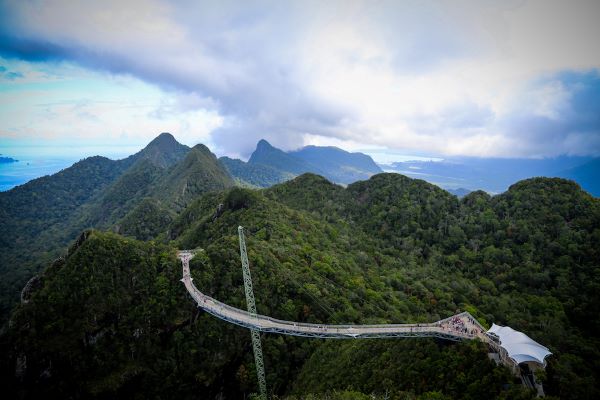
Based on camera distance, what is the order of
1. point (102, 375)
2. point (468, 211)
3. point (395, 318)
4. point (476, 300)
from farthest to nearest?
point (468, 211) → point (476, 300) → point (395, 318) → point (102, 375)

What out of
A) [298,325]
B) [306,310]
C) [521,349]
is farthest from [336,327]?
[521,349]

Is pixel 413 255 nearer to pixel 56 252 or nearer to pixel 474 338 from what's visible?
pixel 474 338

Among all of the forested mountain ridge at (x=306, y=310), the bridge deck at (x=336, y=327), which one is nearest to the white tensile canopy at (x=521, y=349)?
the forested mountain ridge at (x=306, y=310)

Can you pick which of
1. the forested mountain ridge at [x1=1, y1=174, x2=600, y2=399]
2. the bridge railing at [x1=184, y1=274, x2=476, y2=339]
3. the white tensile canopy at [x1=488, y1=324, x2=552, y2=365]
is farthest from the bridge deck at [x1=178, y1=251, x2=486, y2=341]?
the white tensile canopy at [x1=488, y1=324, x2=552, y2=365]

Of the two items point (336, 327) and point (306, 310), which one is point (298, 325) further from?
point (306, 310)

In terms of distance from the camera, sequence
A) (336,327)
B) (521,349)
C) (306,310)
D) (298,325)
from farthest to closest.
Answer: (306,310), (298,325), (336,327), (521,349)

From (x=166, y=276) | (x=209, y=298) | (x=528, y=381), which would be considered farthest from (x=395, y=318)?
(x=166, y=276)

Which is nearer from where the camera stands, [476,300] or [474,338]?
[474,338]
